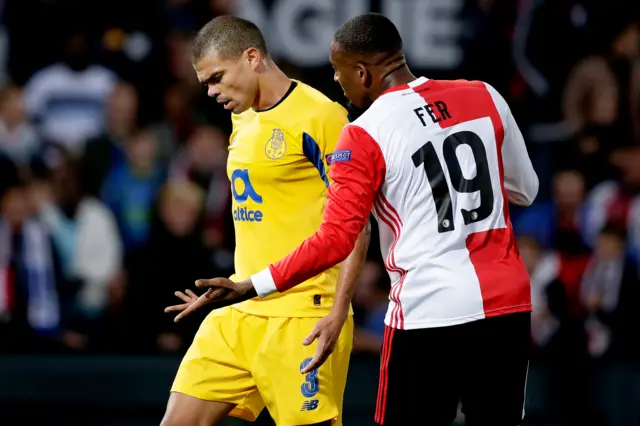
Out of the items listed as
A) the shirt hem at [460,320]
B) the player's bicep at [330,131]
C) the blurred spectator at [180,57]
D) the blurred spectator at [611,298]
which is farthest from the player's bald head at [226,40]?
the blurred spectator at [180,57]

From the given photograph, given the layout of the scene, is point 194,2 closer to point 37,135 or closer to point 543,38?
point 37,135

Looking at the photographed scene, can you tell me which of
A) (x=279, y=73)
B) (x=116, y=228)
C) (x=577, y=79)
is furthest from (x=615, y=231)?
(x=279, y=73)

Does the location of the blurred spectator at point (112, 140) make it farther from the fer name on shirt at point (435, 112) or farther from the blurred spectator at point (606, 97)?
the fer name on shirt at point (435, 112)

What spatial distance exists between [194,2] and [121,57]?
808 millimetres

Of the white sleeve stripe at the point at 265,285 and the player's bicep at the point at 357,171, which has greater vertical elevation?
the player's bicep at the point at 357,171

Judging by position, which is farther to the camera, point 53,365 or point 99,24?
point 99,24

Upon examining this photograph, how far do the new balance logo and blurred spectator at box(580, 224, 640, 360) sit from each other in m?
3.96

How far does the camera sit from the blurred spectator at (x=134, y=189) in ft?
28.4

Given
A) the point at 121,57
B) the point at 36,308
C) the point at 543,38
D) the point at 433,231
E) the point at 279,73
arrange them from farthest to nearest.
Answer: the point at 543,38, the point at 121,57, the point at 36,308, the point at 279,73, the point at 433,231

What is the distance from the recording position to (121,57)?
942 cm

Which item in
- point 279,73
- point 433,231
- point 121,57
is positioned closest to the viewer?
point 433,231

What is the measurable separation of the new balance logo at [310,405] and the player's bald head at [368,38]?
1.33 m

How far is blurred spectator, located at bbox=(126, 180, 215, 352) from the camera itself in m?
7.71

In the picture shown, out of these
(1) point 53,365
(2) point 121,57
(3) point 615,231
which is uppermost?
(2) point 121,57
